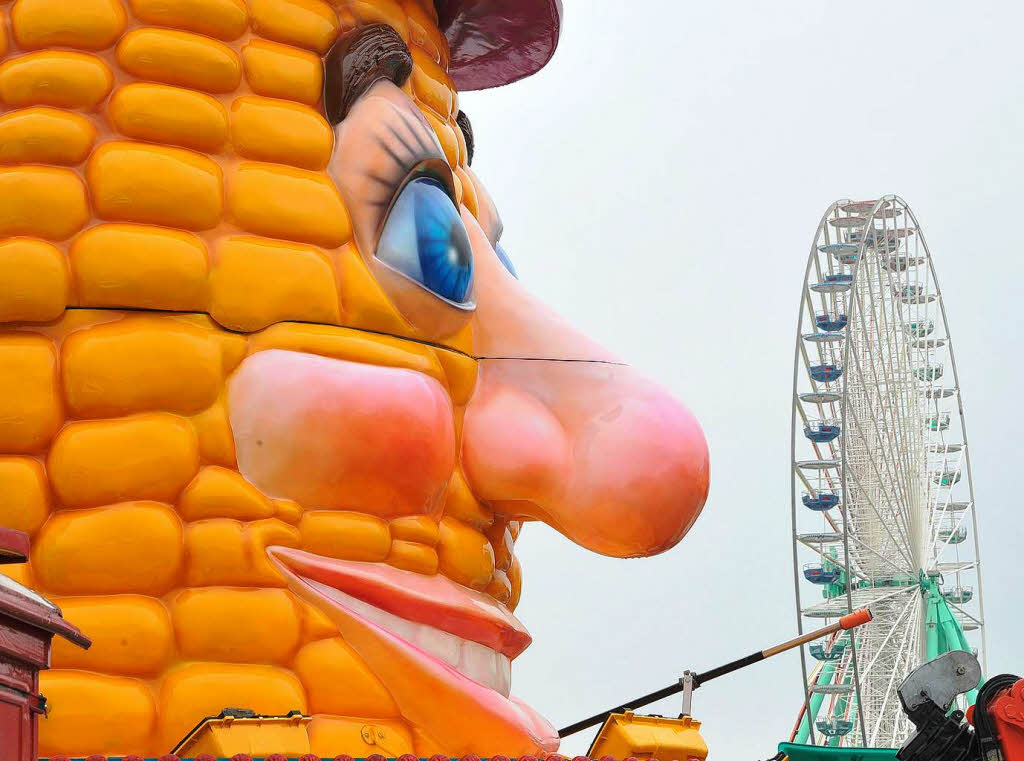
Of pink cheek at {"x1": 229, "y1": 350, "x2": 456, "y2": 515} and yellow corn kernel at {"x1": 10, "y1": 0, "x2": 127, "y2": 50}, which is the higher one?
yellow corn kernel at {"x1": 10, "y1": 0, "x2": 127, "y2": 50}

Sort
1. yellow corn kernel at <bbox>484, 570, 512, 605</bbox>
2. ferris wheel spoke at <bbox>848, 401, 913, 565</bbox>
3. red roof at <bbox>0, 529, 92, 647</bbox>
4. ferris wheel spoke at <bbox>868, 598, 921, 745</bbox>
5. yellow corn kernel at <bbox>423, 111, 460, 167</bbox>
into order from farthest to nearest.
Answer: ferris wheel spoke at <bbox>848, 401, 913, 565</bbox> → ferris wheel spoke at <bbox>868, 598, 921, 745</bbox> → yellow corn kernel at <bbox>423, 111, 460, 167</bbox> → yellow corn kernel at <bbox>484, 570, 512, 605</bbox> → red roof at <bbox>0, 529, 92, 647</bbox>

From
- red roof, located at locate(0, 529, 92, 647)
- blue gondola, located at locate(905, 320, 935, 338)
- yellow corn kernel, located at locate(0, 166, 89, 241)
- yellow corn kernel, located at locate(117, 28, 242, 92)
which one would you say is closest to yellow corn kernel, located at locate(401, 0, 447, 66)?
yellow corn kernel, located at locate(117, 28, 242, 92)

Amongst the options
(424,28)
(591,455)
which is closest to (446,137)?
(424,28)

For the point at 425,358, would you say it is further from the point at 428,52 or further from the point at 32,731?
the point at 32,731

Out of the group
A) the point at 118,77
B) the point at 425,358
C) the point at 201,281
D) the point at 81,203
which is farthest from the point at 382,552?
the point at 118,77

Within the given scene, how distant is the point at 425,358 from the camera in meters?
5.96

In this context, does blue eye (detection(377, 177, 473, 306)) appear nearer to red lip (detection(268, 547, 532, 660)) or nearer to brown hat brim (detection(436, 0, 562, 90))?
red lip (detection(268, 547, 532, 660))

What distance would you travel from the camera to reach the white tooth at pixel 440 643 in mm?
5805

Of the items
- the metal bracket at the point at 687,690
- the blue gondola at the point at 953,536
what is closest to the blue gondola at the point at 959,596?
the blue gondola at the point at 953,536

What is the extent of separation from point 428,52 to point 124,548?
272 cm

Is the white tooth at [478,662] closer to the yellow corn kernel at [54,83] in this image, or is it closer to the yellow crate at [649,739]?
the yellow crate at [649,739]

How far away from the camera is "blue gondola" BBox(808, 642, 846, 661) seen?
95.1 feet

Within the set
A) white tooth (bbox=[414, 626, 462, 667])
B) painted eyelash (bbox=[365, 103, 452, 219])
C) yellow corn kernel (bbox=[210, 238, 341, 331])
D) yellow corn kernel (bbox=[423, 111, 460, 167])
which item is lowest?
white tooth (bbox=[414, 626, 462, 667])

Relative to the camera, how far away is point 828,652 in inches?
1161
